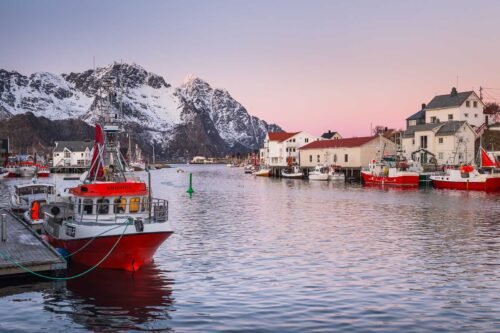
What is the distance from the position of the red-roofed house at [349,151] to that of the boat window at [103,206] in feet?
328

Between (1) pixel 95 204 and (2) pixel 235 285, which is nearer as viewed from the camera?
(2) pixel 235 285

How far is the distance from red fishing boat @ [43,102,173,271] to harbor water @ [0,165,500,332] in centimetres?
92

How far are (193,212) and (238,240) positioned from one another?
65.4ft

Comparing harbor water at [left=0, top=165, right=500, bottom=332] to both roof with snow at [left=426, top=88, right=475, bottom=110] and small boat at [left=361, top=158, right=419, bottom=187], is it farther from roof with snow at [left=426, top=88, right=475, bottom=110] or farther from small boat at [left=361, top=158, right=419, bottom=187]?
roof with snow at [left=426, top=88, right=475, bottom=110]

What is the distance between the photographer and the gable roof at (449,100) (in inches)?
4515

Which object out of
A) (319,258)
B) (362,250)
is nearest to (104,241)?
(319,258)

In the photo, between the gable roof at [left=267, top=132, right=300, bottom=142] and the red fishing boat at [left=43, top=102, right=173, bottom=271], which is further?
the gable roof at [left=267, top=132, right=300, bottom=142]

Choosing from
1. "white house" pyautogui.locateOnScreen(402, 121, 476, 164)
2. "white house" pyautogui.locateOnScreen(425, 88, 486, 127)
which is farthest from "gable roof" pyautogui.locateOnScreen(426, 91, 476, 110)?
"white house" pyautogui.locateOnScreen(402, 121, 476, 164)

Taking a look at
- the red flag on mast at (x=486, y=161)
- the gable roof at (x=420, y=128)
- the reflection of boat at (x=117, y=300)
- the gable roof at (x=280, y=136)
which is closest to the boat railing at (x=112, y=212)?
the reflection of boat at (x=117, y=300)

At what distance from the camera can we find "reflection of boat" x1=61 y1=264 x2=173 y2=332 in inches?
772

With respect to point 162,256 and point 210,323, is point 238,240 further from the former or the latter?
point 210,323

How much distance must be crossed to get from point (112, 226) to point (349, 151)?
342ft

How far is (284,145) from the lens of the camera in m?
155

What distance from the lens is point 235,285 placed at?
24516mm
